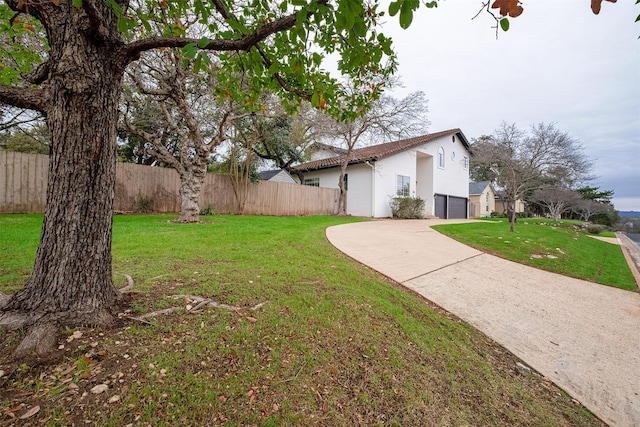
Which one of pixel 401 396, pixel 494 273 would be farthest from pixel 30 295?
pixel 494 273

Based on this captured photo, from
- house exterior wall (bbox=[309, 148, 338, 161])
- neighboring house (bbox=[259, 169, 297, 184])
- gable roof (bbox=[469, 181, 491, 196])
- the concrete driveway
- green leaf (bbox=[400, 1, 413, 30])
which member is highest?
house exterior wall (bbox=[309, 148, 338, 161])

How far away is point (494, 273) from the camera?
5.21 meters

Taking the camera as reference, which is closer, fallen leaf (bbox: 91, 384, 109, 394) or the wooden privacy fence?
fallen leaf (bbox: 91, 384, 109, 394)

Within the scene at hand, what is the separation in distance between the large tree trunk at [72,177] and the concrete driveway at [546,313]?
3894 mm

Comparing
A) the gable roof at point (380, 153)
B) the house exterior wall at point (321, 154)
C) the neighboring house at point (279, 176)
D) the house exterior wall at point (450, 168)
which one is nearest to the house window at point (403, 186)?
the gable roof at point (380, 153)

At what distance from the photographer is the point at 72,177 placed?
1.84m

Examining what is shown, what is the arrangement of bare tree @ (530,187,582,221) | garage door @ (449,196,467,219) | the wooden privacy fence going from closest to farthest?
the wooden privacy fence
garage door @ (449,196,467,219)
bare tree @ (530,187,582,221)

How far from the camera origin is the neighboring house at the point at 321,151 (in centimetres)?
1913

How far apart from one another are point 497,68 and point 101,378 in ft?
34.8

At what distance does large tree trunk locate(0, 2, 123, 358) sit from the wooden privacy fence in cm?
869

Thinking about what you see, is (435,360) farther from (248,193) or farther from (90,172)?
(248,193)

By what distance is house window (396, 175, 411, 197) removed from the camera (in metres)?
17.0

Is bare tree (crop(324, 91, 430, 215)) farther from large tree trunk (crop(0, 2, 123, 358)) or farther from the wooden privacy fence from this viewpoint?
large tree trunk (crop(0, 2, 123, 358))

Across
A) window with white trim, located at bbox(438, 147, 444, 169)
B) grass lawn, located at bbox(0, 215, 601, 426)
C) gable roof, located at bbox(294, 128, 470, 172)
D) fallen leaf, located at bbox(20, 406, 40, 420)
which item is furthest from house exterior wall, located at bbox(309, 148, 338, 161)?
fallen leaf, located at bbox(20, 406, 40, 420)
